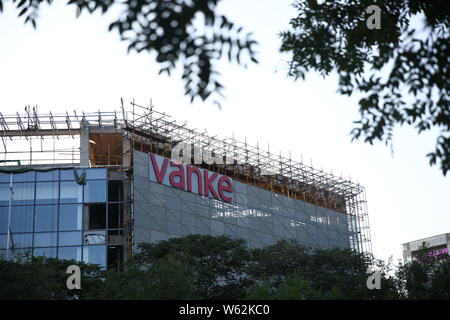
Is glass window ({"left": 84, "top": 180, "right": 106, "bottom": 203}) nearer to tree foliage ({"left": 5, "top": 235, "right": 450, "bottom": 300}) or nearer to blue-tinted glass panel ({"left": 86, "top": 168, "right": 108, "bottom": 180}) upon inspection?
blue-tinted glass panel ({"left": 86, "top": 168, "right": 108, "bottom": 180})

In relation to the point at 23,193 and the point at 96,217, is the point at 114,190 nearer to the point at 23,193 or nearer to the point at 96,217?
the point at 96,217

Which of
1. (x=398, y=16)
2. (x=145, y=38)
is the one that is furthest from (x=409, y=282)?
(x=145, y=38)

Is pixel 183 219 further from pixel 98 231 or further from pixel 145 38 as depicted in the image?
pixel 145 38

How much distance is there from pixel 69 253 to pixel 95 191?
4.35 meters

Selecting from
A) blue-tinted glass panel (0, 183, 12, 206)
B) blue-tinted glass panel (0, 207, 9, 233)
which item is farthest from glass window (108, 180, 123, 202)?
blue-tinted glass panel (0, 207, 9, 233)

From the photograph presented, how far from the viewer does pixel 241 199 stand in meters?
47.3

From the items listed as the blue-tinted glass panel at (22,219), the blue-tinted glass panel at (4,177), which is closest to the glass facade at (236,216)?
the blue-tinted glass panel at (22,219)

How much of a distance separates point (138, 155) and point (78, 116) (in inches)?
238

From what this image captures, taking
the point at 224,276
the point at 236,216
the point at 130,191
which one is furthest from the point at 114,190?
the point at 224,276

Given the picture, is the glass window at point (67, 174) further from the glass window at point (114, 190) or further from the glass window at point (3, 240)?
the glass window at point (3, 240)

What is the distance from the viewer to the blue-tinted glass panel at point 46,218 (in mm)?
39969

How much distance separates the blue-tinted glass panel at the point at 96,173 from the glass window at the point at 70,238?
12.6 feet
